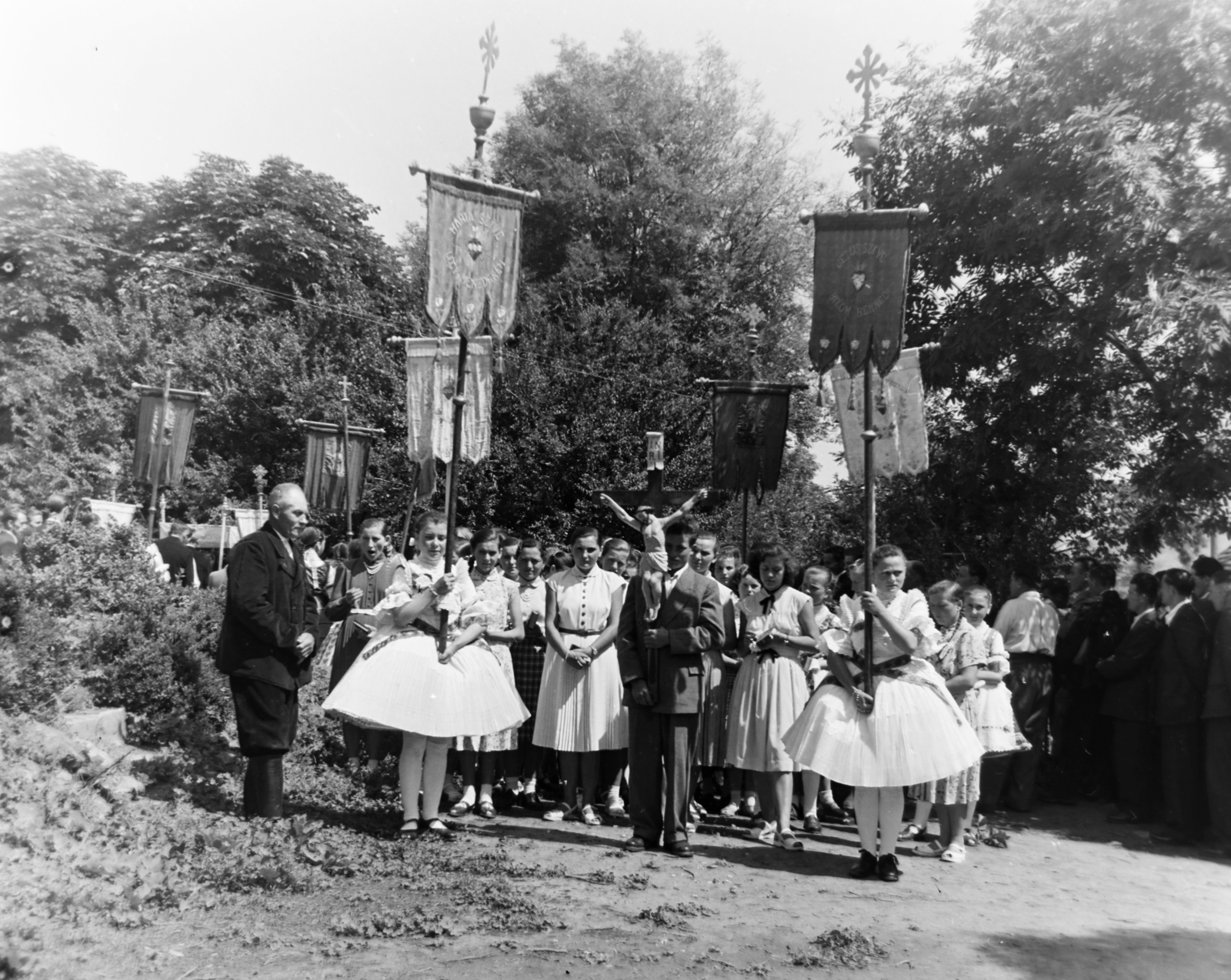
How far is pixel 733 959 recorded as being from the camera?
5.16m

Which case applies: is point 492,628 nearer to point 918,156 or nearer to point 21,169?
point 918,156

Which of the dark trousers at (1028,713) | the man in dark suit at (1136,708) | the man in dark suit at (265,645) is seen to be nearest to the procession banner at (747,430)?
the dark trousers at (1028,713)

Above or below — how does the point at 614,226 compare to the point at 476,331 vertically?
above

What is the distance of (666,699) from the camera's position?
24.0 ft

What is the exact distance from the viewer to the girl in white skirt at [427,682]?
22.9 ft

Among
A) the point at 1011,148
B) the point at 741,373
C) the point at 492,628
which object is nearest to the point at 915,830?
the point at 492,628

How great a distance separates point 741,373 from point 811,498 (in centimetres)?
408

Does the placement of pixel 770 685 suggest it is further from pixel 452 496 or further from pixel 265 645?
pixel 265 645

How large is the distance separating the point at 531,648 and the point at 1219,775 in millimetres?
5114

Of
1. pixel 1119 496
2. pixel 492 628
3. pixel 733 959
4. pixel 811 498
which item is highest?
pixel 811 498

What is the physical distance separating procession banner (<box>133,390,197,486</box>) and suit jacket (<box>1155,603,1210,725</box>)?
16302mm

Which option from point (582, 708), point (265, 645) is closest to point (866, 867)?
point (582, 708)

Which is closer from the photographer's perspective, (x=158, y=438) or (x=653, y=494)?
(x=653, y=494)

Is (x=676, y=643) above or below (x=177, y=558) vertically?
below
